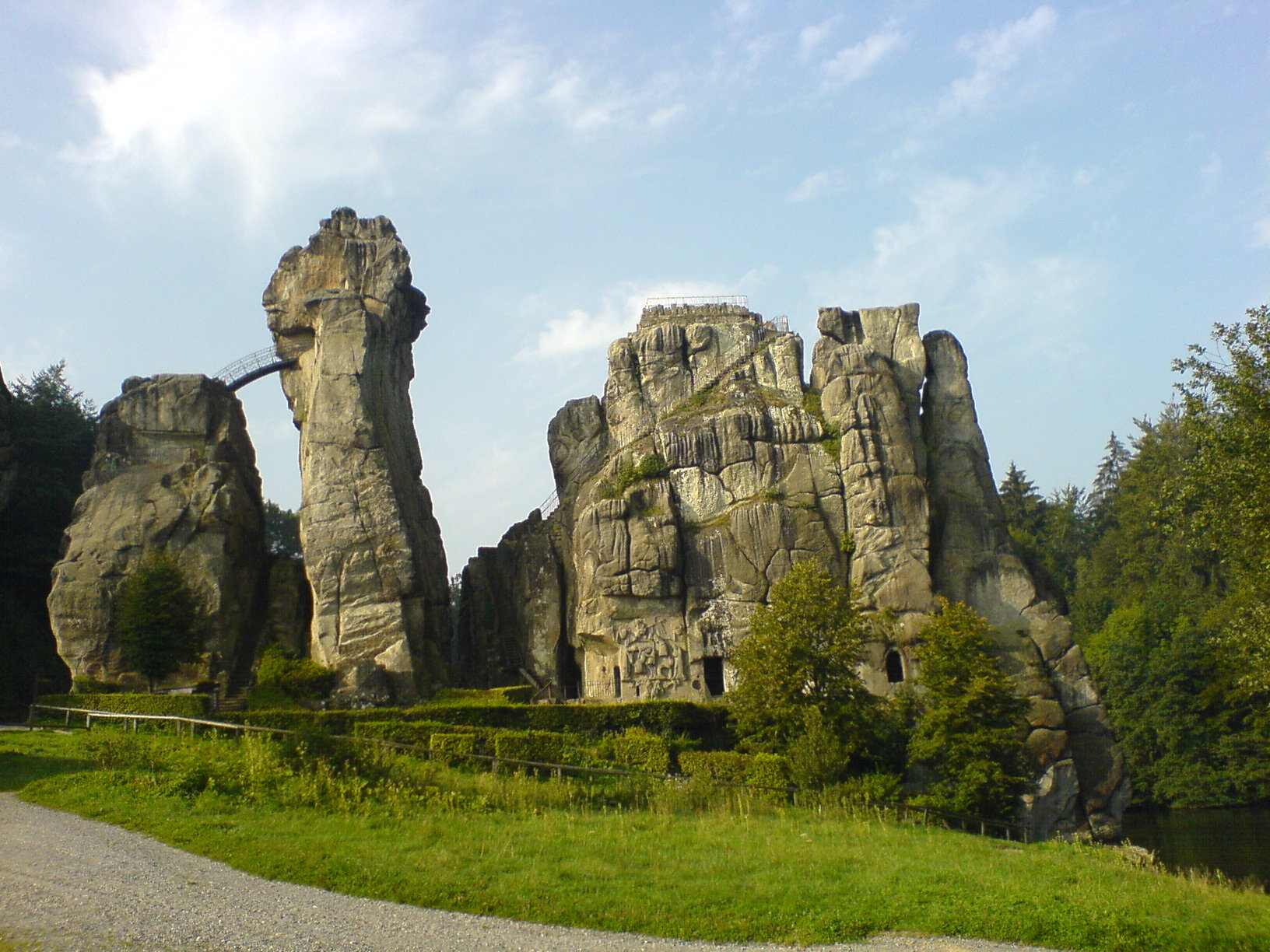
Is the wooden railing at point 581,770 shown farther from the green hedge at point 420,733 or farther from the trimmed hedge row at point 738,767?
the trimmed hedge row at point 738,767

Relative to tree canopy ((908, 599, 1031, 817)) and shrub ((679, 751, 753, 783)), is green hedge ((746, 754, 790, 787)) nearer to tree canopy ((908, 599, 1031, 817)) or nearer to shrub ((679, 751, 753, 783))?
shrub ((679, 751, 753, 783))

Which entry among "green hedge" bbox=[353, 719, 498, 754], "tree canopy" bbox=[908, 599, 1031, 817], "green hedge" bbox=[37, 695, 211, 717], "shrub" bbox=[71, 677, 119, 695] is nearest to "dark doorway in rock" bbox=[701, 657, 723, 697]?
"tree canopy" bbox=[908, 599, 1031, 817]

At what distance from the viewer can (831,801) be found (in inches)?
1000

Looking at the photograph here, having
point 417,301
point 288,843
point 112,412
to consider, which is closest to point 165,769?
point 288,843

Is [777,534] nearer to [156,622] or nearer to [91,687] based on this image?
[156,622]

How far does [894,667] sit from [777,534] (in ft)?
19.9

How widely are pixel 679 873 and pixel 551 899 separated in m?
2.65

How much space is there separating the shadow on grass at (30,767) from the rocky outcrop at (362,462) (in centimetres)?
1364

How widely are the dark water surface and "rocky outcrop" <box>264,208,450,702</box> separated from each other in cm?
2515

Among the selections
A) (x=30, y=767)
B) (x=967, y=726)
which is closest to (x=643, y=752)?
(x=967, y=726)

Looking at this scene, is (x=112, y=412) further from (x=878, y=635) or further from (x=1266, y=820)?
(x=1266, y=820)

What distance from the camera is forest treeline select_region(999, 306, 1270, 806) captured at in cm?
2341

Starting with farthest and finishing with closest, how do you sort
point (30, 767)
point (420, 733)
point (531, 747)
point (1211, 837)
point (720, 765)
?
1. point (1211, 837)
2. point (720, 765)
3. point (420, 733)
4. point (531, 747)
5. point (30, 767)

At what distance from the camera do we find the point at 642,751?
30859 millimetres
